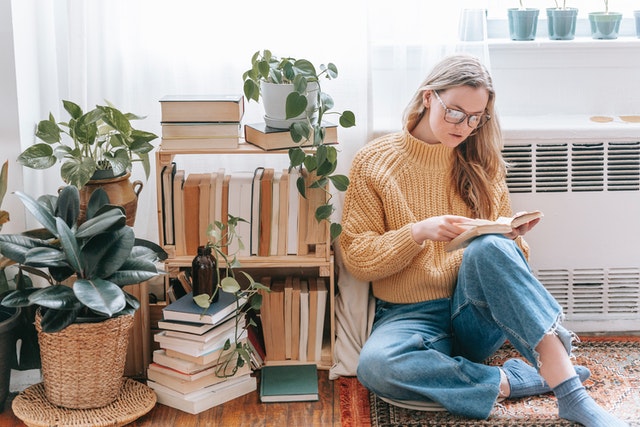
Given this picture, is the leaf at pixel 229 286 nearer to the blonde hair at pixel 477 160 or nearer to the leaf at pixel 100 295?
the leaf at pixel 100 295

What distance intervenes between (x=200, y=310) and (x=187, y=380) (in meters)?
0.18

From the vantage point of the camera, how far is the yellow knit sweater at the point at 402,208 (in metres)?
2.30

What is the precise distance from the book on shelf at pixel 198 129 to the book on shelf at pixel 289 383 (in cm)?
67

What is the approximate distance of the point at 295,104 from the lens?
7.11ft

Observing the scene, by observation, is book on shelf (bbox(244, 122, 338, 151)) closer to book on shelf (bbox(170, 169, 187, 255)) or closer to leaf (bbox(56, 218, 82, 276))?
book on shelf (bbox(170, 169, 187, 255))

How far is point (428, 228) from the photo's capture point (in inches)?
84.6

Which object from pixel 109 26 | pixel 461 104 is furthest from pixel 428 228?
A: pixel 109 26

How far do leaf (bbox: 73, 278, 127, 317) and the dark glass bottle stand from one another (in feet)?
0.89

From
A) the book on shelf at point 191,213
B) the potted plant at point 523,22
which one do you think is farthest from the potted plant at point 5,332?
the potted plant at point 523,22

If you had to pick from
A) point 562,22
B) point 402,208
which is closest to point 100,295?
point 402,208

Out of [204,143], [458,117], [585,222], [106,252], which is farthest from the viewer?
[585,222]

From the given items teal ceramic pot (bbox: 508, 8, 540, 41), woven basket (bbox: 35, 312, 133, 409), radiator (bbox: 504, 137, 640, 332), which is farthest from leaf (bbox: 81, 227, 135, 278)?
Answer: teal ceramic pot (bbox: 508, 8, 540, 41)

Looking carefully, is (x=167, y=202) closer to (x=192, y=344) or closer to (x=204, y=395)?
(x=192, y=344)

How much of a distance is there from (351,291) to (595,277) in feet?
2.51
